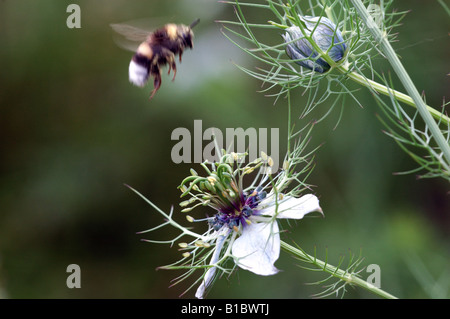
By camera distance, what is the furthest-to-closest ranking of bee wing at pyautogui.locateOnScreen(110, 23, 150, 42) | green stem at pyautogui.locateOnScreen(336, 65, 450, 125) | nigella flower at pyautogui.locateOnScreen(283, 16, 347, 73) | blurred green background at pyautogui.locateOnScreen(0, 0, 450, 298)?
blurred green background at pyautogui.locateOnScreen(0, 0, 450, 298)
bee wing at pyautogui.locateOnScreen(110, 23, 150, 42)
nigella flower at pyautogui.locateOnScreen(283, 16, 347, 73)
green stem at pyautogui.locateOnScreen(336, 65, 450, 125)

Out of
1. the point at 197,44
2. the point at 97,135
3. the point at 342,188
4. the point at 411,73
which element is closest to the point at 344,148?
the point at 342,188

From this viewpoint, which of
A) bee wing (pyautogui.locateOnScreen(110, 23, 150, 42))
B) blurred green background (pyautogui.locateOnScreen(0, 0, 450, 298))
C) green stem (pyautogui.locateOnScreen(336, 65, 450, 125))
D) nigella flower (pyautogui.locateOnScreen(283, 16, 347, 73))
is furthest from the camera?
blurred green background (pyautogui.locateOnScreen(0, 0, 450, 298))

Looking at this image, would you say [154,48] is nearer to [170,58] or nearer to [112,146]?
[170,58]

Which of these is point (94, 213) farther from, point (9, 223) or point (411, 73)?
point (411, 73)

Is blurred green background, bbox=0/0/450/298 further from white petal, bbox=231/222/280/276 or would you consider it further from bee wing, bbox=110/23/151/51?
white petal, bbox=231/222/280/276
